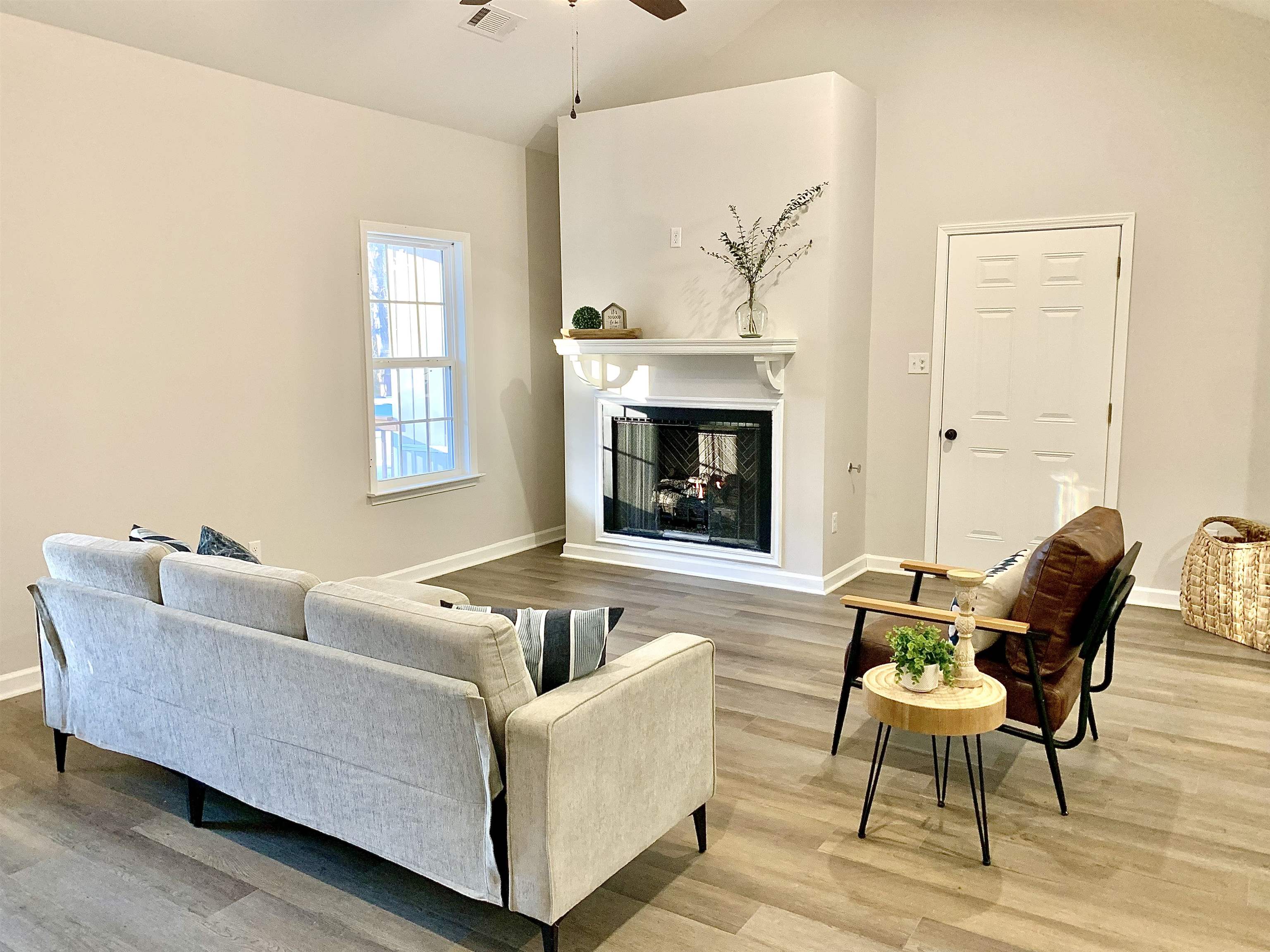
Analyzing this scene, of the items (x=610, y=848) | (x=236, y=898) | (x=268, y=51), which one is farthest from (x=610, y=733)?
(x=268, y=51)

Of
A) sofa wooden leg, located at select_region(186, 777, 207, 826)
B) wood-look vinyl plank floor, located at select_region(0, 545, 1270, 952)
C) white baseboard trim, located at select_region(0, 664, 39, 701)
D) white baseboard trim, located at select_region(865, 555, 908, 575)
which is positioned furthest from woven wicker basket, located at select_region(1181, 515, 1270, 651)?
white baseboard trim, located at select_region(0, 664, 39, 701)

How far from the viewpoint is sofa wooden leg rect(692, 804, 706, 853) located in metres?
2.62

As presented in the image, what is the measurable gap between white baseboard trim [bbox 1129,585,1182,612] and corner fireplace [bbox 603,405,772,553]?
1.92m

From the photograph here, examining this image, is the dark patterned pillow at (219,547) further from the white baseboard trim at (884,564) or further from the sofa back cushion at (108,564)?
the white baseboard trim at (884,564)

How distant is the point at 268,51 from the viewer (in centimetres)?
437

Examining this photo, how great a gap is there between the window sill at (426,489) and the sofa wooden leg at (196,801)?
103 inches

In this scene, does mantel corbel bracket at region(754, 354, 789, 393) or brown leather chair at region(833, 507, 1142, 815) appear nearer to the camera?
brown leather chair at region(833, 507, 1142, 815)

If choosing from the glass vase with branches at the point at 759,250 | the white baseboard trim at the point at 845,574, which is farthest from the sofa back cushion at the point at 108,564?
the white baseboard trim at the point at 845,574

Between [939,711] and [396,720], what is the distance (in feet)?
4.38

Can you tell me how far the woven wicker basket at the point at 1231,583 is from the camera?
4.29 m

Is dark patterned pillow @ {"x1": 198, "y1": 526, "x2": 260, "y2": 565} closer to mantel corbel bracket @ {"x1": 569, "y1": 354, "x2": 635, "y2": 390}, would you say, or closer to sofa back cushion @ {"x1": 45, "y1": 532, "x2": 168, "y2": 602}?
sofa back cushion @ {"x1": 45, "y1": 532, "x2": 168, "y2": 602}

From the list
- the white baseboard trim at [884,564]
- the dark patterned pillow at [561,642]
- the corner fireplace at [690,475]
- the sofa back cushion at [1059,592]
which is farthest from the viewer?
the white baseboard trim at [884,564]

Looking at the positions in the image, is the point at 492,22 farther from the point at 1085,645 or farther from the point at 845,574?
the point at 1085,645

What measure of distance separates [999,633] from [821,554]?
7.79 feet
